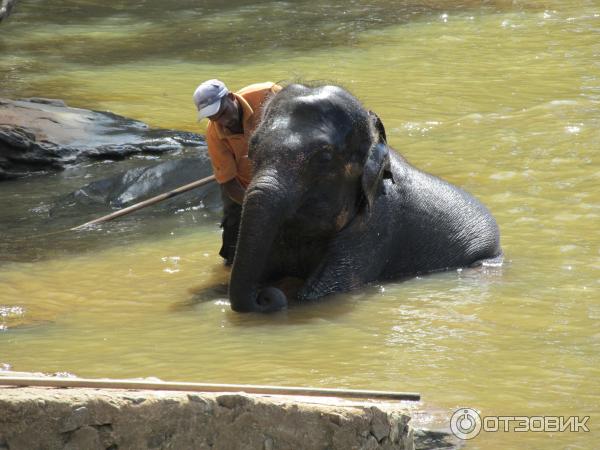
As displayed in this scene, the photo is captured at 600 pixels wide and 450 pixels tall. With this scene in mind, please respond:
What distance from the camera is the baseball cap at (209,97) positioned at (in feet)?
23.8

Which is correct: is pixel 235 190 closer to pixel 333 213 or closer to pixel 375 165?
pixel 333 213

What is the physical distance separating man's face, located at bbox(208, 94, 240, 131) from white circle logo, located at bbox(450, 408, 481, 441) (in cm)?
310

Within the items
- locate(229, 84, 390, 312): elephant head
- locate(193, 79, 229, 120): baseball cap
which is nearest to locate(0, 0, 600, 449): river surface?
locate(229, 84, 390, 312): elephant head

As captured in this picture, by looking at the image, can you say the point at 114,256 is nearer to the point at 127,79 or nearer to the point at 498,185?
the point at 498,185

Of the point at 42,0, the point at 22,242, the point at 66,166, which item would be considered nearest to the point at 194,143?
the point at 66,166

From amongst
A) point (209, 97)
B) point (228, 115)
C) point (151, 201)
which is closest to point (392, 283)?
point (228, 115)

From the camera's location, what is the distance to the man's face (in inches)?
294

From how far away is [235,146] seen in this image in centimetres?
756

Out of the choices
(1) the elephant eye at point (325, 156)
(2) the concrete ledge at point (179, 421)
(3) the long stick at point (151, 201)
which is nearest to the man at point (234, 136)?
(1) the elephant eye at point (325, 156)

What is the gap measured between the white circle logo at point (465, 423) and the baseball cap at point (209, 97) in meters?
3.00

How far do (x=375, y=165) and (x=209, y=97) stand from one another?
1017 millimetres

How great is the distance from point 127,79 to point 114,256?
24.6ft

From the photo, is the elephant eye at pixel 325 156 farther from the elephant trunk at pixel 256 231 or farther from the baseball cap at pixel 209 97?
the baseball cap at pixel 209 97

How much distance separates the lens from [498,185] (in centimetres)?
Answer: 991
